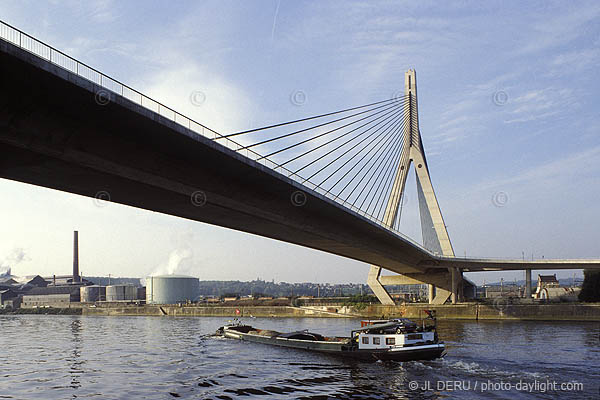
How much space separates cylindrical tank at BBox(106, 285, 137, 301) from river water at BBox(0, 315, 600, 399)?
114 m

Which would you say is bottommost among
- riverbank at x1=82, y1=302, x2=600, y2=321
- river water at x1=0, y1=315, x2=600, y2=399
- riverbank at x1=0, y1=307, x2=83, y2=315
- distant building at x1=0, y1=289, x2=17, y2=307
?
riverbank at x1=0, y1=307, x2=83, y2=315

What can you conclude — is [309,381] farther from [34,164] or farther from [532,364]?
[34,164]

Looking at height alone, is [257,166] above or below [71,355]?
above

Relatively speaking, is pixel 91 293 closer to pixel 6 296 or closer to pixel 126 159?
pixel 6 296

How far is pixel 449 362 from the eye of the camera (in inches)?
1278

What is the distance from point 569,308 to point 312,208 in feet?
134

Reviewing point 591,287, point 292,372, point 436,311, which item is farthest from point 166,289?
point 292,372

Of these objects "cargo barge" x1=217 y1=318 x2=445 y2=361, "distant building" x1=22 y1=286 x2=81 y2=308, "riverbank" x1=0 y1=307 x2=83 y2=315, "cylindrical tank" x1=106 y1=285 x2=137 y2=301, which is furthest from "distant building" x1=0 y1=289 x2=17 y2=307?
"cargo barge" x1=217 y1=318 x2=445 y2=361

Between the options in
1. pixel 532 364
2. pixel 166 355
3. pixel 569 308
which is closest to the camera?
pixel 532 364

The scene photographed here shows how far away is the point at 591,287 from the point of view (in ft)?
242

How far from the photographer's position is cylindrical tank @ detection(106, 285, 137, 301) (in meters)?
154

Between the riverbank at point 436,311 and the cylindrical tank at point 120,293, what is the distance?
2151 inches

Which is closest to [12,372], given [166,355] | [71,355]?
[71,355]

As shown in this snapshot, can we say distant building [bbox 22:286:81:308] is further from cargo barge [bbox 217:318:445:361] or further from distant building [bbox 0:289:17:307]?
cargo barge [bbox 217:318:445:361]
